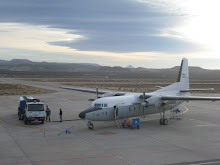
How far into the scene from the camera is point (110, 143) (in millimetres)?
20125

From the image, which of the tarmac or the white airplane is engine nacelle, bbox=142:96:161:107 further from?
the tarmac

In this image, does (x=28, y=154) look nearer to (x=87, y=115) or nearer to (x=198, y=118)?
(x=87, y=115)

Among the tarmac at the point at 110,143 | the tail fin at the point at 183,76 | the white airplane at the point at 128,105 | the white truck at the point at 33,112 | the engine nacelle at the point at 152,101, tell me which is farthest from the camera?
the tail fin at the point at 183,76

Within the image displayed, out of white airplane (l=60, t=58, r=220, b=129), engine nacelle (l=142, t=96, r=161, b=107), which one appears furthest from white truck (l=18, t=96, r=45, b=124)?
engine nacelle (l=142, t=96, r=161, b=107)

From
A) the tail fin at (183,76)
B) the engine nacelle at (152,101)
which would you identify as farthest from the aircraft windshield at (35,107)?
the tail fin at (183,76)

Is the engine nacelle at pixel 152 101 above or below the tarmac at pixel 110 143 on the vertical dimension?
above

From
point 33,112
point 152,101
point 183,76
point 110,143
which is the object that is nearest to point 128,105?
point 152,101

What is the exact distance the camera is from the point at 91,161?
623 inches

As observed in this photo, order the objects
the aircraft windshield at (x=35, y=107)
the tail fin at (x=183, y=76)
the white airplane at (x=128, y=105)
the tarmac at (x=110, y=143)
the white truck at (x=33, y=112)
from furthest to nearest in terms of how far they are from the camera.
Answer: the tail fin at (x=183, y=76) < the aircraft windshield at (x=35, y=107) < the white truck at (x=33, y=112) < the white airplane at (x=128, y=105) < the tarmac at (x=110, y=143)

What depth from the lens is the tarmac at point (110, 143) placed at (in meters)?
16.2

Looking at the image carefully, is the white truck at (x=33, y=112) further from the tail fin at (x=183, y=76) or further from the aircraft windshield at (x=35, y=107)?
the tail fin at (x=183, y=76)

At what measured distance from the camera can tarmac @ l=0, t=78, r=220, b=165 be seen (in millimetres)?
16234

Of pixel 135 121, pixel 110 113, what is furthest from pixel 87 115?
pixel 135 121

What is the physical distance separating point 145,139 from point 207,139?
17.0 ft
